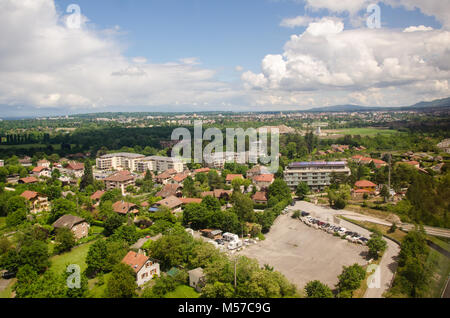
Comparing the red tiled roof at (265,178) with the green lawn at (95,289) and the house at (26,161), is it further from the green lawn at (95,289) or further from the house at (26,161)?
the house at (26,161)

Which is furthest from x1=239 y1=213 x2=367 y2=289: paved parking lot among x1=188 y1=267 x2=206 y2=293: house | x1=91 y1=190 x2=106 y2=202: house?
x1=91 y1=190 x2=106 y2=202: house

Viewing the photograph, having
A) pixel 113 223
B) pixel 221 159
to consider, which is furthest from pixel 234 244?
pixel 221 159

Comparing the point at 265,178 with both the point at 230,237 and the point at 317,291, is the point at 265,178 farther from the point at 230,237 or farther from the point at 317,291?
the point at 317,291

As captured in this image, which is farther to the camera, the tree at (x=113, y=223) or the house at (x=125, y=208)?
the house at (x=125, y=208)

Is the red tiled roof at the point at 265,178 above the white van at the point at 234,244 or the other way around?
above

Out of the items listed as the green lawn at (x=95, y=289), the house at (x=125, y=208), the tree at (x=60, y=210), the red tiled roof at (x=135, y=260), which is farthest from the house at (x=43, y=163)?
the red tiled roof at (x=135, y=260)

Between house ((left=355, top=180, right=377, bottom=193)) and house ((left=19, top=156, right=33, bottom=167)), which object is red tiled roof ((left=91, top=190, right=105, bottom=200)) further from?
house ((left=19, top=156, right=33, bottom=167))

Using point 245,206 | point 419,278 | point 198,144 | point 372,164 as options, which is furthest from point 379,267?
point 198,144
